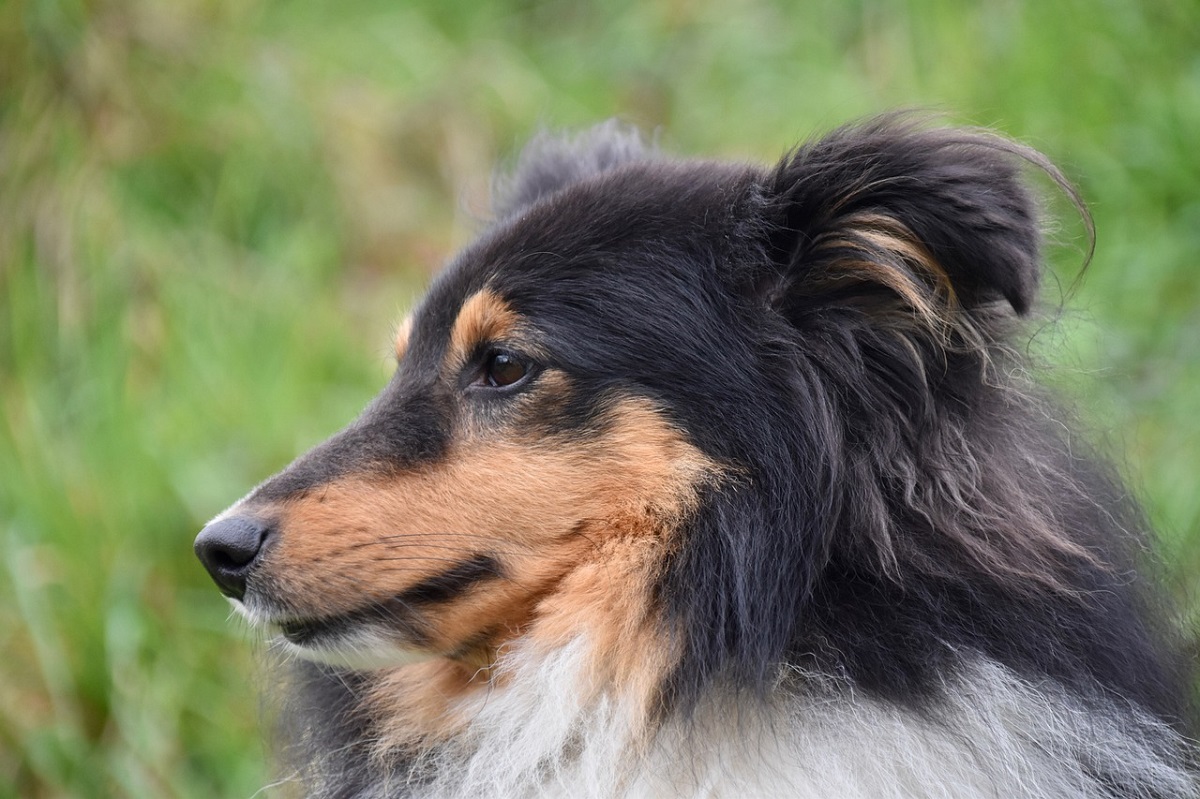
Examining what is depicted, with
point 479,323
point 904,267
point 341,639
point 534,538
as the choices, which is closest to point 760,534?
point 534,538

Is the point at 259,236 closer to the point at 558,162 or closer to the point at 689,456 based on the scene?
the point at 558,162

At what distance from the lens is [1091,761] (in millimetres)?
2299

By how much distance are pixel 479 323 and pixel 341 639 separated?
2.37ft

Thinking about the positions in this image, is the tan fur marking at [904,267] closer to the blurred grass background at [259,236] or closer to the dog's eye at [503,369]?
the blurred grass background at [259,236]

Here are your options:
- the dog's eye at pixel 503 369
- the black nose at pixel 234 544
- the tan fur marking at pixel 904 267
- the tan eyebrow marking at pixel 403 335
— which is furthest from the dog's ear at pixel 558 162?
the black nose at pixel 234 544

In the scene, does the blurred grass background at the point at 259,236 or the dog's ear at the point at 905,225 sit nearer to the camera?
the dog's ear at the point at 905,225

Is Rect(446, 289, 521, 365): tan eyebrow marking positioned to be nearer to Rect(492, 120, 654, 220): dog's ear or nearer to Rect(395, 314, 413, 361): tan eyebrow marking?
Rect(395, 314, 413, 361): tan eyebrow marking

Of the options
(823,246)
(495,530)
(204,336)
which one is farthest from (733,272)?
(204,336)

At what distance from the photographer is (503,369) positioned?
99.4 inches

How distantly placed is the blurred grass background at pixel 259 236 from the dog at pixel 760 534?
55 cm

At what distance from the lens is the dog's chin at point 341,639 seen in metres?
2.39

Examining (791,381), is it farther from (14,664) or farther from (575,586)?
(14,664)

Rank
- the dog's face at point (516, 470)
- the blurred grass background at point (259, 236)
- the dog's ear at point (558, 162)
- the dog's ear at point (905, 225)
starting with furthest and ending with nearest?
the blurred grass background at point (259, 236) → the dog's ear at point (558, 162) → the dog's face at point (516, 470) → the dog's ear at point (905, 225)

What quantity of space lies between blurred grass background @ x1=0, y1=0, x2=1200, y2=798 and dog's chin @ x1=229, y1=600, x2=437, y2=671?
1.08m
